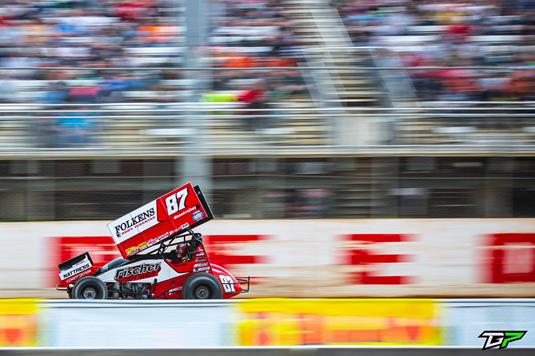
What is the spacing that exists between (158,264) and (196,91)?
7.54ft

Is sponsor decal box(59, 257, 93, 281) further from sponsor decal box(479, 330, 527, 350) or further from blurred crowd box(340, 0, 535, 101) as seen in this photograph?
blurred crowd box(340, 0, 535, 101)

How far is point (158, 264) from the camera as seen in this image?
10117 mm

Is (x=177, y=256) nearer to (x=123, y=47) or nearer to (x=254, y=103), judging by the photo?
(x=254, y=103)

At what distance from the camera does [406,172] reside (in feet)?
37.1

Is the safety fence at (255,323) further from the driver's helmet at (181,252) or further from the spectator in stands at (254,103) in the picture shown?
the spectator in stands at (254,103)

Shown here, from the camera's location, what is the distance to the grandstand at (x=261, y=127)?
430 inches

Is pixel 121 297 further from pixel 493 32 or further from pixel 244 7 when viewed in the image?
pixel 493 32

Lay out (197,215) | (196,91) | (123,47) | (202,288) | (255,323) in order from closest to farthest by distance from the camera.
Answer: (255,323) < (197,215) < (202,288) < (196,91) < (123,47)

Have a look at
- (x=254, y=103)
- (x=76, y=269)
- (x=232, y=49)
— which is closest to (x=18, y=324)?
(x=76, y=269)

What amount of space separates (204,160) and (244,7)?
2866 millimetres

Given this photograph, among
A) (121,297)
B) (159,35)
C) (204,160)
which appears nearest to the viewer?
(121,297)

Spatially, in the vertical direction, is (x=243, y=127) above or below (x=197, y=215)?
above

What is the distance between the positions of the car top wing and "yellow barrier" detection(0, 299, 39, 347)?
2342 millimetres

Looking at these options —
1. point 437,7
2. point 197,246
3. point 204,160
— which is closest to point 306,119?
point 204,160
